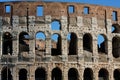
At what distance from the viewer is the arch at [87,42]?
4920 cm

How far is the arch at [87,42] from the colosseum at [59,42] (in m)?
0.12

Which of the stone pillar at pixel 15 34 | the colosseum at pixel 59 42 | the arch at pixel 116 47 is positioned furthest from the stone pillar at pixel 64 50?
the arch at pixel 116 47

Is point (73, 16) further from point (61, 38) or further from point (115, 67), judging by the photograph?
point (115, 67)

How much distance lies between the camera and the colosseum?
153ft

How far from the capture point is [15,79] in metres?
45.9

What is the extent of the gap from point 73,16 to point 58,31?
2528 mm

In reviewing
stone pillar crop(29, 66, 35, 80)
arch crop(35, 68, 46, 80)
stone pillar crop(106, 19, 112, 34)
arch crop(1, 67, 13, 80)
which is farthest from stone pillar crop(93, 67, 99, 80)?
arch crop(1, 67, 13, 80)

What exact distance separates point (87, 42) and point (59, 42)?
357 centimetres

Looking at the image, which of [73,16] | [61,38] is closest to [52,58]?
[61,38]

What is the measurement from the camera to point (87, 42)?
50.6 metres

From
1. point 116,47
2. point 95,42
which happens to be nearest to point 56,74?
point 95,42

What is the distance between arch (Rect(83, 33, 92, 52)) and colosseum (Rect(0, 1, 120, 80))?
0.12 m

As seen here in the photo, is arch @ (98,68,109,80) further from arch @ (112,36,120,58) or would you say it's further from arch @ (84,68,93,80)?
arch @ (112,36,120,58)

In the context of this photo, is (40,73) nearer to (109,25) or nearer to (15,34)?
(15,34)
